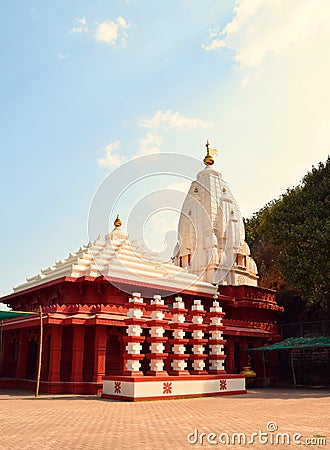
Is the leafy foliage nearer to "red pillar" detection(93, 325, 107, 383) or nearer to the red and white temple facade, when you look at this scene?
the red and white temple facade

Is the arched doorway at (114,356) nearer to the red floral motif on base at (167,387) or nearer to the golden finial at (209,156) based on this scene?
the red floral motif on base at (167,387)

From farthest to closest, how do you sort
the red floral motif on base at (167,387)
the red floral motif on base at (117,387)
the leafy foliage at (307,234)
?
the leafy foliage at (307,234), the red floral motif on base at (167,387), the red floral motif on base at (117,387)

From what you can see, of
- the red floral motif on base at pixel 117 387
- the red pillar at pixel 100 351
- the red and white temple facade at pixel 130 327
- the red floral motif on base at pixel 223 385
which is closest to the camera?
the red floral motif on base at pixel 117 387

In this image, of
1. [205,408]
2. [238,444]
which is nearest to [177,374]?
[205,408]

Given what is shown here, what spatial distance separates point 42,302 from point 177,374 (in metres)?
10.2

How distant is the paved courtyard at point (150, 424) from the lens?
27.9ft

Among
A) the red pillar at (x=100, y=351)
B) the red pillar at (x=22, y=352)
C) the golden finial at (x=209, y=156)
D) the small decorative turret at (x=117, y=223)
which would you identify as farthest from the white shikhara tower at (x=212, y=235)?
the red pillar at (x=22, y=352)

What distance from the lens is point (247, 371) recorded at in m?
27.4

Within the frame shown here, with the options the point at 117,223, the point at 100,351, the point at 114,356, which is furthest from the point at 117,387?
the point at 117,223

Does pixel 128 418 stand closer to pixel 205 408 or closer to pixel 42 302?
pixel 205 408

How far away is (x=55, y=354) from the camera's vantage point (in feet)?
Answer: 70.4

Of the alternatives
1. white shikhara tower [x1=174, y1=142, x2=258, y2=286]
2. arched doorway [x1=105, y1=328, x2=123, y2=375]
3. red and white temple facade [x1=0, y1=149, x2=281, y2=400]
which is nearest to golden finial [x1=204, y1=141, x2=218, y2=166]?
white shikhara tower [x1=174, y1=142, x2=258, y2=286]

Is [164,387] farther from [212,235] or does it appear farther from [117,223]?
[212,235]

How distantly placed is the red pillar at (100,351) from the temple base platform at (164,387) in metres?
2.11
